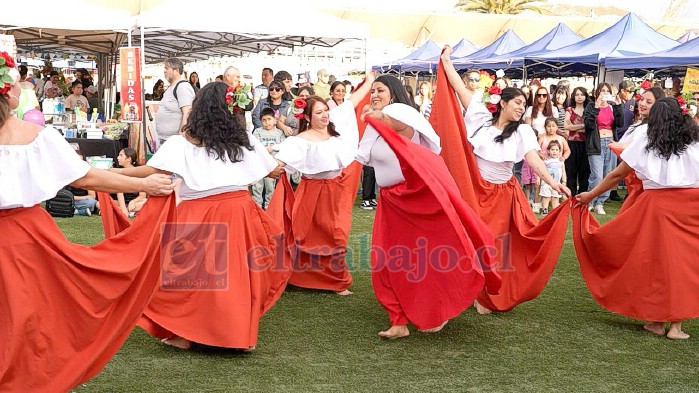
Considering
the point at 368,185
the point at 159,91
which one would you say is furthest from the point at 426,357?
the point at 159,91

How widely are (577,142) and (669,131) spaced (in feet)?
22.0

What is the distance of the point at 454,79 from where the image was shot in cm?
581

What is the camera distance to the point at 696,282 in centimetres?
523

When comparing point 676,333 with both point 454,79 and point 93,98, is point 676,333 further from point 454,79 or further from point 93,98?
point 93,98

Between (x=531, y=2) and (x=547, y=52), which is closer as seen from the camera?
(x=547, y=52)

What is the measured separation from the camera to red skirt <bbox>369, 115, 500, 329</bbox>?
4.83 metres

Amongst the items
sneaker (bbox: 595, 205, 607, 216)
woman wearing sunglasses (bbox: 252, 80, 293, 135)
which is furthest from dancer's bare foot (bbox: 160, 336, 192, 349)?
sneaker (bbox: 595, 205, 607, 216)

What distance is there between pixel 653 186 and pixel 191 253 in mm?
3042

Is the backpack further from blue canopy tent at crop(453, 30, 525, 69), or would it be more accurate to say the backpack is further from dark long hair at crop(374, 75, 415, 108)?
blue canopy tent at crop(453, 30, 525, 69)

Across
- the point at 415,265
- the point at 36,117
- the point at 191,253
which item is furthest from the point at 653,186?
the point at 36,117

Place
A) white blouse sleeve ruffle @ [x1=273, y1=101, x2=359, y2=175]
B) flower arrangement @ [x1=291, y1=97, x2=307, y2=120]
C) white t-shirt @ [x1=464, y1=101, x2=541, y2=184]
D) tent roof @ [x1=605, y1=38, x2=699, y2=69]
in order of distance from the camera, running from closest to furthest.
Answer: white t-shirt @ [x1=464, y1=101, x2=541, y2=184] < white blouse sleeve ruffle @ [x1=273, y1=101, x2=359, y2=175] < flower arrangement @ [x1=291, y1=97, x2=307, y2=120] < tent roof @ [x1=605, y1=38, x2=699, y2=69]

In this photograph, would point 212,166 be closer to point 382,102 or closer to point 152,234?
point 152,234

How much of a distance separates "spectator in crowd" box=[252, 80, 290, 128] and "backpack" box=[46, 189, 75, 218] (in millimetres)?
2520

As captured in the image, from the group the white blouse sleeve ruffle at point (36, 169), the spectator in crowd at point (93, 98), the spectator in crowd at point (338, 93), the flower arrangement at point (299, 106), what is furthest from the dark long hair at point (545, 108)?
the white blouse sleeve ruffle at point (36, 169)
